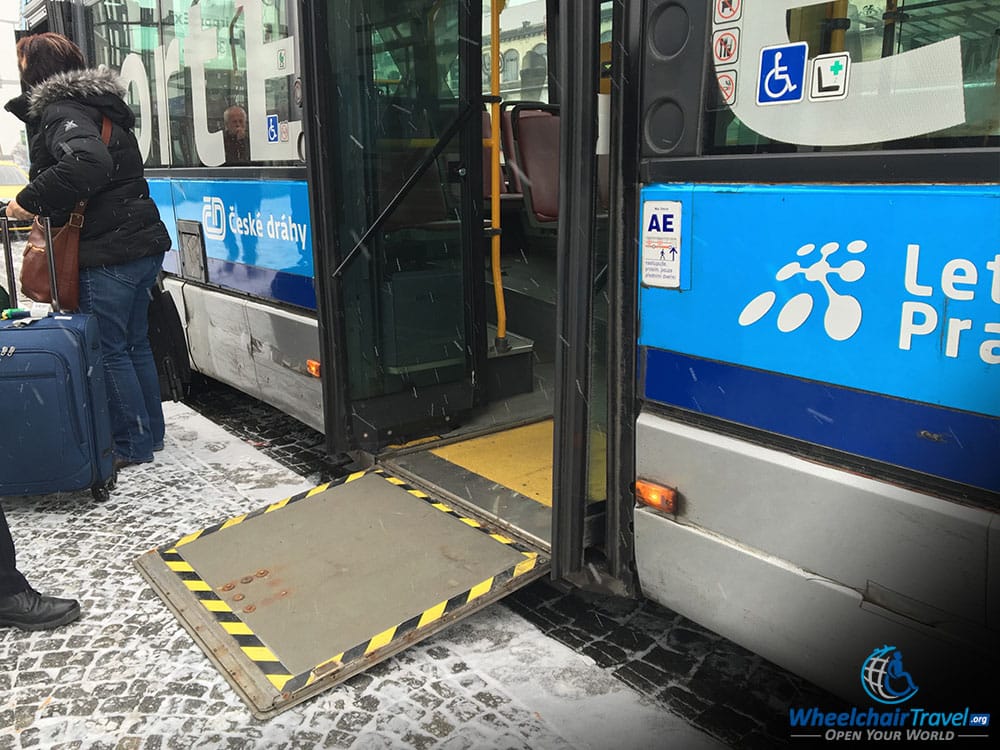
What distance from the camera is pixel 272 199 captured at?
4.00 metres

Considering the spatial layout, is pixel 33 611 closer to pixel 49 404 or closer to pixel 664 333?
pixel 49 404

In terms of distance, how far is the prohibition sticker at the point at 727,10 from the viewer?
191 centimetres

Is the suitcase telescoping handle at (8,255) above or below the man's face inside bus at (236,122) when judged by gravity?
below

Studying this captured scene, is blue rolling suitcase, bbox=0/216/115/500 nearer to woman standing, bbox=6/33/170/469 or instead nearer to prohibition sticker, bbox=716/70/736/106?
woman standing, bbox=6/33/170/469

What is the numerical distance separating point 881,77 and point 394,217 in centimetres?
253

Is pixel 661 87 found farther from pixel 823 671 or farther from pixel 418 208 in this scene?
pixel 418 208

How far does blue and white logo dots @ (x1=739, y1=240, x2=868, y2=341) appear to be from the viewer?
5.86ft

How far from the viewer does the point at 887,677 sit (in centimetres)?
190

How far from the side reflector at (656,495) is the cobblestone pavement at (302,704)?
59 cm

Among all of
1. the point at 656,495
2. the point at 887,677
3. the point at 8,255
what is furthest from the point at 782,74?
the point at 8,255

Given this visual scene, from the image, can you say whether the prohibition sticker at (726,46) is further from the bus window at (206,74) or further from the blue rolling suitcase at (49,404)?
the blue rolling suitcase at (49,404)

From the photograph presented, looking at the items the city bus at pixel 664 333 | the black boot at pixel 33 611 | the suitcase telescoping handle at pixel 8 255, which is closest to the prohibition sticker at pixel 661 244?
the city bus at pixel 664 333

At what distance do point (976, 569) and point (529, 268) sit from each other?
4.62 meters

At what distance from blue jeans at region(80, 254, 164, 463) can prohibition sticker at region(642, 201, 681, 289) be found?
110 inches
